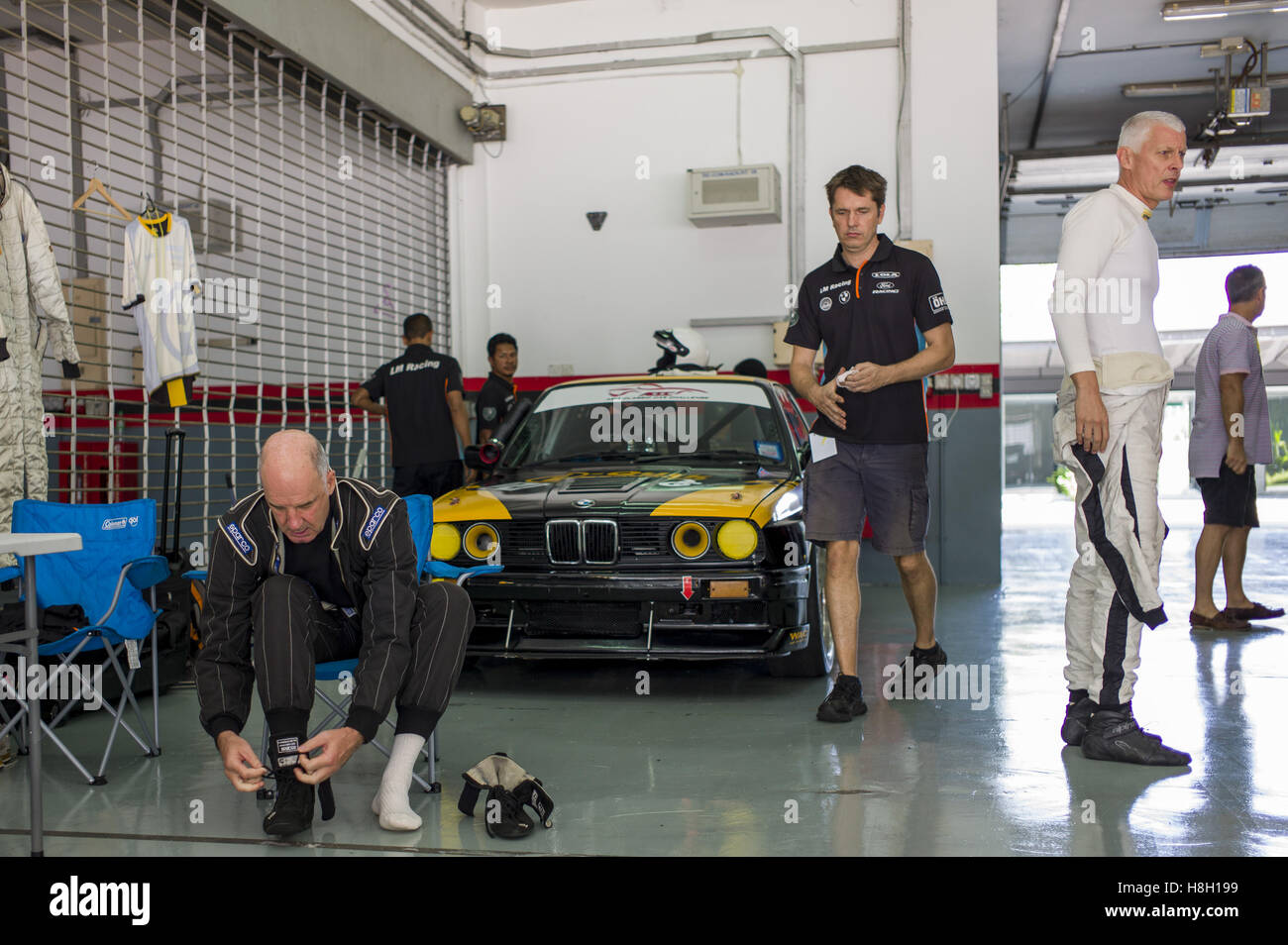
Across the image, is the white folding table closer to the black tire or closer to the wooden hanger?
the black tire

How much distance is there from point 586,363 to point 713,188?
5.09 feet

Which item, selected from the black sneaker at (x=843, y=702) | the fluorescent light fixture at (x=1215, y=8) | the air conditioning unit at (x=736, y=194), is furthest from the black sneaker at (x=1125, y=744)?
the fluorescent light fixture at (x=1215, y=8)

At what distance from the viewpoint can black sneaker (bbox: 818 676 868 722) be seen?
369cm

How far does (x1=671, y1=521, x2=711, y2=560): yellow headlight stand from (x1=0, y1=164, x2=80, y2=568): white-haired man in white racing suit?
241 cm

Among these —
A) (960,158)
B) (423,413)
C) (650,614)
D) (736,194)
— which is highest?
(960,158)

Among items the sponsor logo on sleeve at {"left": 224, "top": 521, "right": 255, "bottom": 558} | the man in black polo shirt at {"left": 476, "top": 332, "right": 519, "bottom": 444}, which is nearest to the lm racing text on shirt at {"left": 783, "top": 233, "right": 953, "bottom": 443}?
the sponsor logo on sleeve at {"left": 224, "top": 521, "right": 255, "bottom": 558}

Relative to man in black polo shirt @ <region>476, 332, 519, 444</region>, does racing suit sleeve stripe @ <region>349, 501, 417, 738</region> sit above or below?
below

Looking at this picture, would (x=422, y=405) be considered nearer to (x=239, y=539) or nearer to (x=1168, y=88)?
(x=239, y=539)

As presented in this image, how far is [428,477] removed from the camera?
624 cm

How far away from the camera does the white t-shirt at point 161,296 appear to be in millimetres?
5156

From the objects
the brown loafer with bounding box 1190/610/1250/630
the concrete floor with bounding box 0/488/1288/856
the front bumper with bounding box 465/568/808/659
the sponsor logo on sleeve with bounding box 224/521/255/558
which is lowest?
the concrete floor with bounding box 0/488/1288/856

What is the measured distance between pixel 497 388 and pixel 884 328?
11.9 ft

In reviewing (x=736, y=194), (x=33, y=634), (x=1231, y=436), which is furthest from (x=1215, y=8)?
(x=33, y=634)

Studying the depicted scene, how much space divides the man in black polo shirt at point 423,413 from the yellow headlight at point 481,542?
203 centimetres
